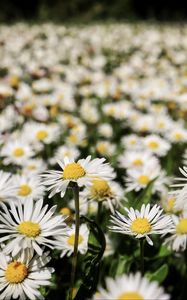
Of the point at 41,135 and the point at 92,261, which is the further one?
the point at 41,135

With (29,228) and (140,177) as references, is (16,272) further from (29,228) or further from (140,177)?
(140,177)

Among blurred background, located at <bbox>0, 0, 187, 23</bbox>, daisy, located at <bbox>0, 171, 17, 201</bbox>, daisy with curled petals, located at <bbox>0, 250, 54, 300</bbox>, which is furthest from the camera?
blurred background, located at <bbox>0, 0, 187, 23</bbox>

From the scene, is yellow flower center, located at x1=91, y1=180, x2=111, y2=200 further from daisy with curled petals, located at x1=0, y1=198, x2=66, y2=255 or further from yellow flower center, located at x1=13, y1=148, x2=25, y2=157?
yellow flower center, located at x1=13, y1=148, x2=25, y2=157

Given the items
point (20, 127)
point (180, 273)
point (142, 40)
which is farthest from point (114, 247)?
point (142, 40)

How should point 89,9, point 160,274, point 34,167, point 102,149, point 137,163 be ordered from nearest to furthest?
point 160,274
point 34,167
point 137,163
point 102,149
point 89,9

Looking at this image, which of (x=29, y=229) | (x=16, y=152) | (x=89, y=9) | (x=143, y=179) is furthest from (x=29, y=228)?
(x=89, y=9)

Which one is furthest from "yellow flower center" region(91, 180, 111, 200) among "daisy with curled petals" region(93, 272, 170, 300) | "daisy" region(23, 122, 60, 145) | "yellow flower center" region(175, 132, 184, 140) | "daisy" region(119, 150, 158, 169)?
"yellow flower center" region(175, 132, 184, 140)

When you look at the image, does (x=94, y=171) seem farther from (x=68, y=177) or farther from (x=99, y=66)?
(x=99, y=66)

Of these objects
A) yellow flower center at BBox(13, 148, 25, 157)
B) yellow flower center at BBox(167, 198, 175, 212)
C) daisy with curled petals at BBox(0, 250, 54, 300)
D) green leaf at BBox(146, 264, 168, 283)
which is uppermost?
yellow flower center at BBox(13, 148, 25, 157)
